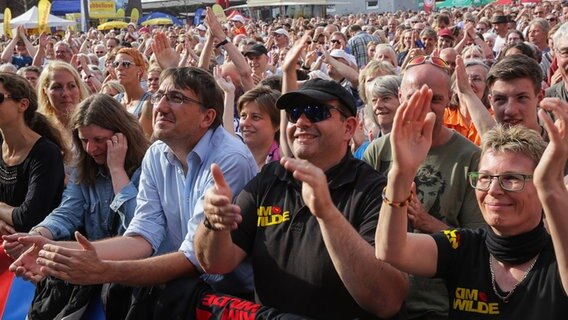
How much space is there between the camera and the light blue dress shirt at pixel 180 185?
3777 millimetres

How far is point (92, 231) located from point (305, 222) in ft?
5.64

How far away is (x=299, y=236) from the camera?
10.5ft

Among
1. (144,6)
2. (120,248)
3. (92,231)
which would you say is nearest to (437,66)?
(120,248)

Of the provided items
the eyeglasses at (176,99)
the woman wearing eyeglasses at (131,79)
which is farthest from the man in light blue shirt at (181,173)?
the woman wearing eyeglasses at (131,79)

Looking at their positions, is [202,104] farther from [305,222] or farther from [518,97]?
[518,97]

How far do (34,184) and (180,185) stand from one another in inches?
50.5

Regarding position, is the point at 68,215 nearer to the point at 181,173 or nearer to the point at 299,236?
the point at 181,173

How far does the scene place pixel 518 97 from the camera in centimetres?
411

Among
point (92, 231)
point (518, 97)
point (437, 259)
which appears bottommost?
point (92, 231)

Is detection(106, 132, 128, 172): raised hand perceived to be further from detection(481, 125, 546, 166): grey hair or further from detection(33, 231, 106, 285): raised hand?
detection(481, 125, 546, 166): grey hair

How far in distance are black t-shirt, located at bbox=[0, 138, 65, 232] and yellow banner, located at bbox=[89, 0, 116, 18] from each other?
119 ft

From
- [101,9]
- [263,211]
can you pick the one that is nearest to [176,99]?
[263,211]

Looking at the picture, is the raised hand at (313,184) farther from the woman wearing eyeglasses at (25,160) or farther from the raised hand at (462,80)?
the woman wearing eyeglasses at (25,160)

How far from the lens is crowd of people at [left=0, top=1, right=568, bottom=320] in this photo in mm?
2699
